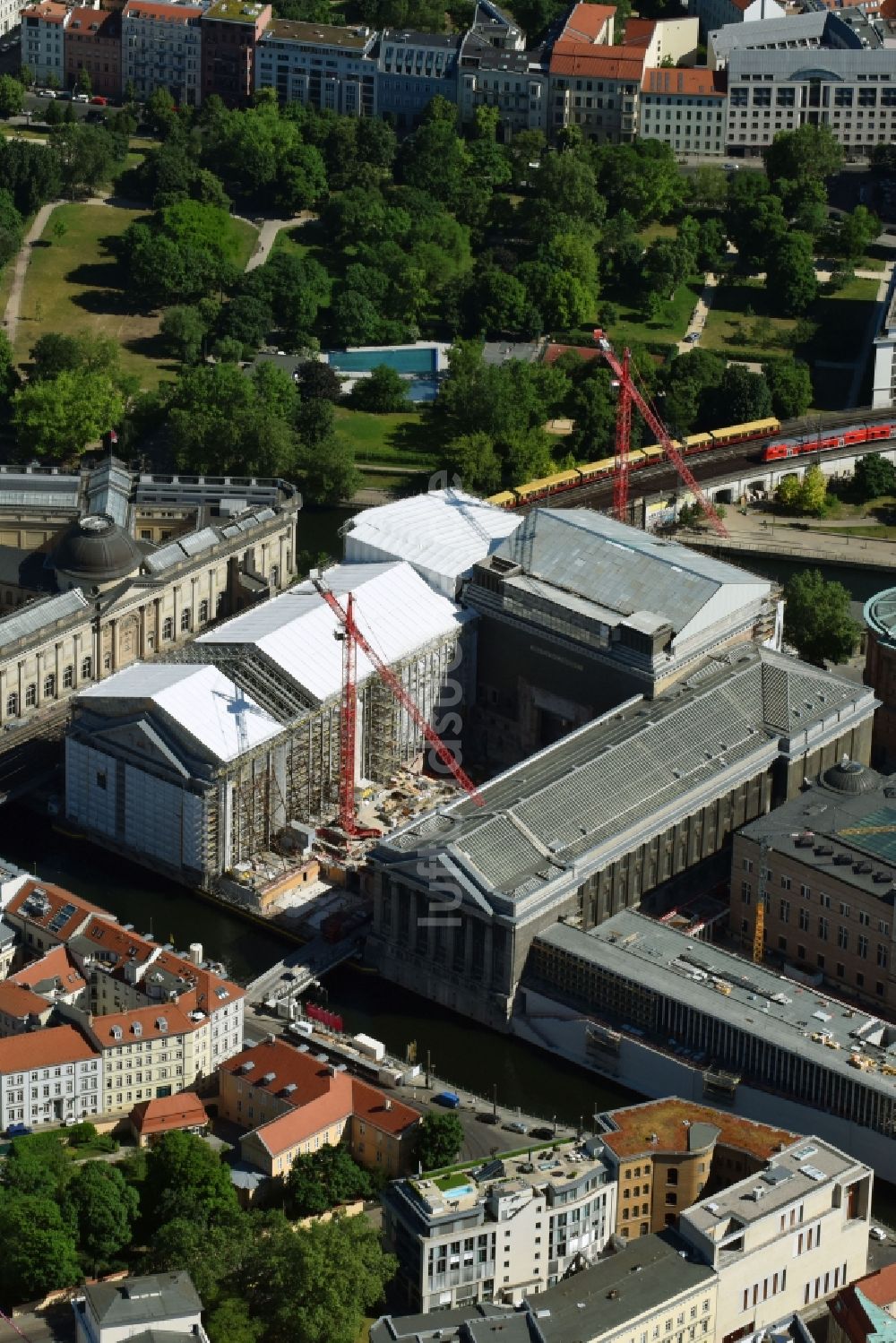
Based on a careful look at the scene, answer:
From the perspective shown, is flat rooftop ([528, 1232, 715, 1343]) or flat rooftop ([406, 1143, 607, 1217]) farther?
flat rooftop ([406, 1143, 607, 1217])

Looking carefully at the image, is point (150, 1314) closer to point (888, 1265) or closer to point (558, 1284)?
point (558, 1284)

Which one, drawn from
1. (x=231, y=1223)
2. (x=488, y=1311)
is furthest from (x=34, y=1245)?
(x=488, y=1311)

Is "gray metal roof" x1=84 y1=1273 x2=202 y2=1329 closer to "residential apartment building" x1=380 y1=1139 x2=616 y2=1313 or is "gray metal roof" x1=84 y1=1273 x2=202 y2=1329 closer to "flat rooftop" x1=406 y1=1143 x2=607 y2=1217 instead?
"residential apartment building" x1=380 y1=1139 x2=616 y2=1313

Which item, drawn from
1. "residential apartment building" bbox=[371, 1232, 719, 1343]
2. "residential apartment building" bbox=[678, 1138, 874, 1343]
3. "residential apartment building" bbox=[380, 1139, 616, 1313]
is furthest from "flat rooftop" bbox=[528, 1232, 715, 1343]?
"residential apartment building" bbox=[380, 1139, 616, 1313]

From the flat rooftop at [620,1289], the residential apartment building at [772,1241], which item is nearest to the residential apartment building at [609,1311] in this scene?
the flat rooftop at [620,1289]

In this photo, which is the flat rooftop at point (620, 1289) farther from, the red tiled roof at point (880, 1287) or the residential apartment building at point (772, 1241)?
the red tiled roof at point (880, 1287)
